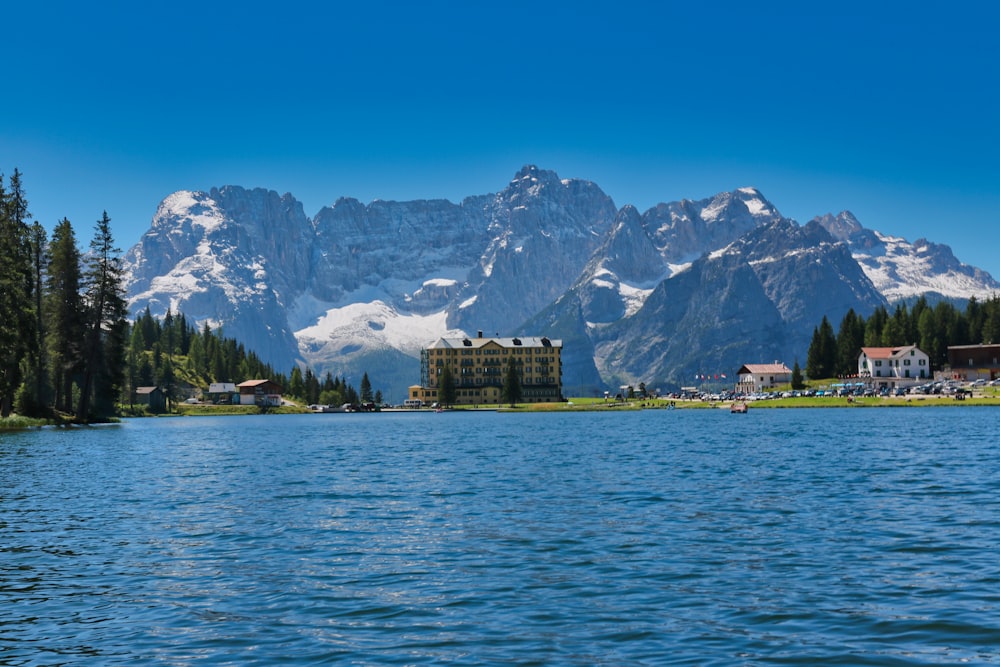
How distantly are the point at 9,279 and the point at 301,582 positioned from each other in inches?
3414

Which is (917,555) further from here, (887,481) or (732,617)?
(887,481)

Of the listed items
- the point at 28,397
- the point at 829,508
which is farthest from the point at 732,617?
the point at 28,397

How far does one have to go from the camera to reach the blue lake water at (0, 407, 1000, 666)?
19.7 metres

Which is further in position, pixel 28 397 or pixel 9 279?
pixel 28 397

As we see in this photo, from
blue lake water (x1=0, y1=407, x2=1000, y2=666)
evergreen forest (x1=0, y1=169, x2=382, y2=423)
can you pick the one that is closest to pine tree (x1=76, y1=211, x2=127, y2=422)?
evergreen forest (x1=0, y1=169, x2=382, y2=423)

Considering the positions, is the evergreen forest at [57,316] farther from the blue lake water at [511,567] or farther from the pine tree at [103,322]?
the blue lake water at [511,567]

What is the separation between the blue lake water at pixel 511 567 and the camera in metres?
19.7

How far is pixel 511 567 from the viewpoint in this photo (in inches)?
1093

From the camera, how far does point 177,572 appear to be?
91.8 ft

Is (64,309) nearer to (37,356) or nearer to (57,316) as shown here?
(57,316)

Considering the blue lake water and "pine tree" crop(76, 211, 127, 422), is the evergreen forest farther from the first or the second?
the blue lake water

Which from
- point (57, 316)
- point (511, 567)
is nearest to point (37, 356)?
point (57, 316)

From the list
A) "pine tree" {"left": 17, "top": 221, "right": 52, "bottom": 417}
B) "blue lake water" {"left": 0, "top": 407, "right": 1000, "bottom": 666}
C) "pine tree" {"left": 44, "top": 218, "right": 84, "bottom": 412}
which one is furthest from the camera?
"pine tree" {"left": 44, "top": 218, "right": 84, "bottom": 412}

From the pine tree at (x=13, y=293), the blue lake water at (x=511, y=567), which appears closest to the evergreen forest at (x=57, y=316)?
the pine tree at (x=13, y=293)
